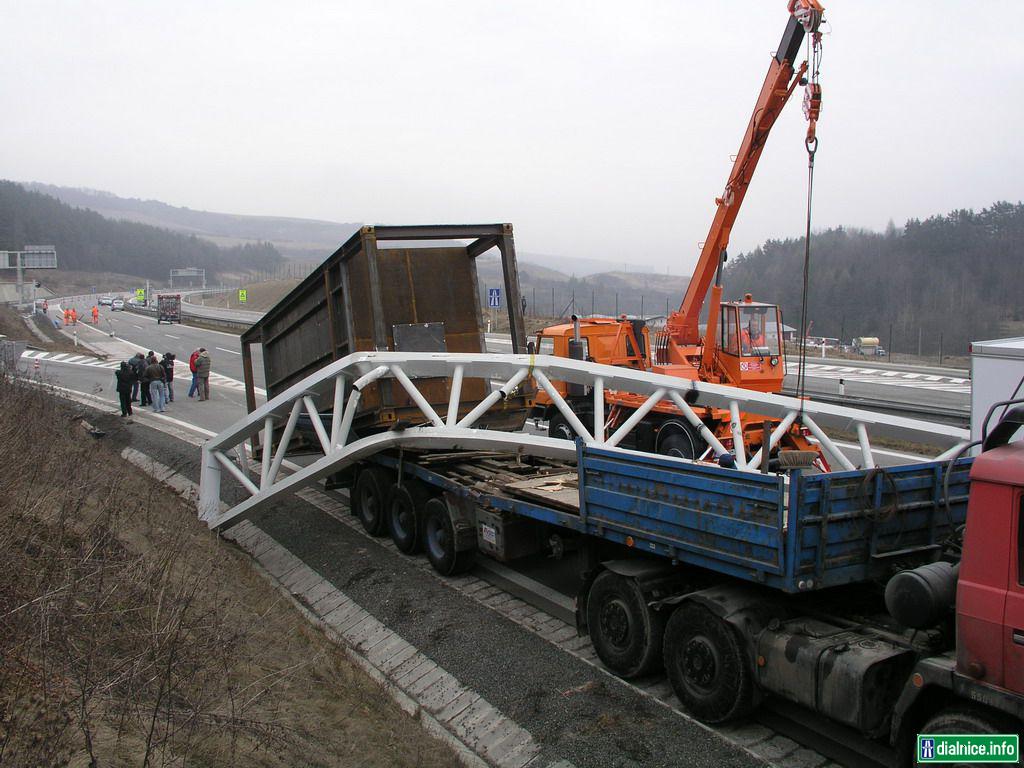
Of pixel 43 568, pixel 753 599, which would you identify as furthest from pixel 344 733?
pixel 753 599

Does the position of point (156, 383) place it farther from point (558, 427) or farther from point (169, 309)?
point (169, 309)

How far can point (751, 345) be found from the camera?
12.9 meters

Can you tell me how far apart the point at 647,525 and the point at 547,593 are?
7.86 feet

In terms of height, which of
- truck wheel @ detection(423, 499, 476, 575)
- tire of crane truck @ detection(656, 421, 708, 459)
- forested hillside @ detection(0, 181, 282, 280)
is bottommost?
truck wheel @ detection(423, 499, 476, 575)

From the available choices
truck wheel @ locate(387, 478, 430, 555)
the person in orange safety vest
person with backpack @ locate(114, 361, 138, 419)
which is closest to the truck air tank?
truck wheel @ locate(387, 478, 430, 555)

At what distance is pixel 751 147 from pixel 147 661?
12372 millimetres

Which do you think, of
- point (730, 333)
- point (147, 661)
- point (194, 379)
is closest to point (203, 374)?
point (194, 379)

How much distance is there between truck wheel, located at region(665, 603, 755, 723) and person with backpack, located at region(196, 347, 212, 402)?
19.2m

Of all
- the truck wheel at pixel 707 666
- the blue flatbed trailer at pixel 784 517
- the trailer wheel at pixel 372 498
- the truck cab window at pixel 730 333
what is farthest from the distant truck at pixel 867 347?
the truck wheel at pixel 707 666

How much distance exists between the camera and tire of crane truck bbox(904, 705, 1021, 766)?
12.1ft

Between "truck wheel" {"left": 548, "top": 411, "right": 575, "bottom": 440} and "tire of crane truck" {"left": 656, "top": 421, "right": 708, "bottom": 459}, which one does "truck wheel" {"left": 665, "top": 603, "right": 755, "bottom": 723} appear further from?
"truck wheel" {"left": 548, "top": 411, "right": 575, "bottom": 440}

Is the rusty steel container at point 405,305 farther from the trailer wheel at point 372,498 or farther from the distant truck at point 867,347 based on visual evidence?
the distant truck at point 867,347

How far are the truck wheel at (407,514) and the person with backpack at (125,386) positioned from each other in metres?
11.8

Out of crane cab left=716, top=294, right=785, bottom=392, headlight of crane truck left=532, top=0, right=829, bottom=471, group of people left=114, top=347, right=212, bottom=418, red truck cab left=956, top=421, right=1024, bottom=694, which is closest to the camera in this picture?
red truck cab left=956, top=421, right=1024, bottom=694
